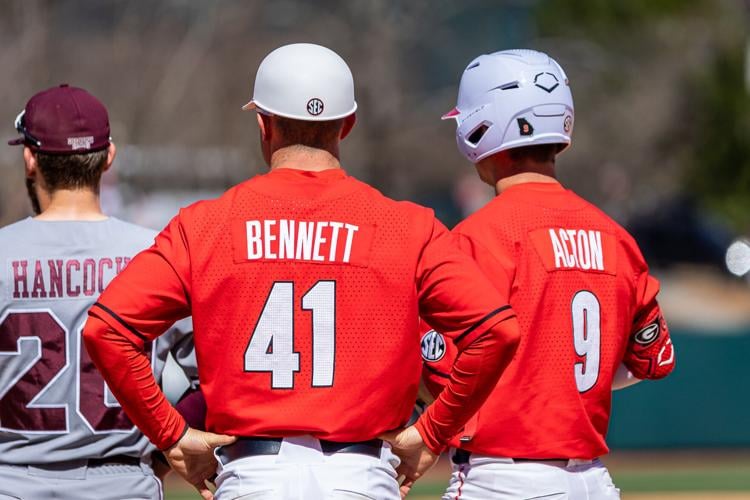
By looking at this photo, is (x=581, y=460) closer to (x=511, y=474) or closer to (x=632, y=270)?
(x=511, y=474)

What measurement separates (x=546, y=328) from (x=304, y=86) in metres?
1.20

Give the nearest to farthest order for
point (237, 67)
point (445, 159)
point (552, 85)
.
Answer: point (552, 85)
point (237, 67)
point (445, 159)

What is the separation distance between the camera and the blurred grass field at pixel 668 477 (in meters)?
11.4

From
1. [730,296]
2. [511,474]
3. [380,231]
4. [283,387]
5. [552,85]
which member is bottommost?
[730,296]

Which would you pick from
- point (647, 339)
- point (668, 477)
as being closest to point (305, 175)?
point (647, 339)

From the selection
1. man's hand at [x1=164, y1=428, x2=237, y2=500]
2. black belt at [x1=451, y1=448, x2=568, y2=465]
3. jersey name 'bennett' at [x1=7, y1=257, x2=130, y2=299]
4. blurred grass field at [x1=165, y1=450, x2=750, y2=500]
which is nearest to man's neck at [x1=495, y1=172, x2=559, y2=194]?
black belt at [x1=451, y1=448, x2=568, y2=465]

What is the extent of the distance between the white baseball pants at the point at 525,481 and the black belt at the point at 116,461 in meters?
1.09

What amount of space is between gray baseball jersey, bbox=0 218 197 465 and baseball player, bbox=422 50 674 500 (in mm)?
1111

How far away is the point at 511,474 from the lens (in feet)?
15.2

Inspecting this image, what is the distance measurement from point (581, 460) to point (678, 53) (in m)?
37.4

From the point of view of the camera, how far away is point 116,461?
4.66 m

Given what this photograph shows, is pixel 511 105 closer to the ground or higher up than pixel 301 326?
higher up

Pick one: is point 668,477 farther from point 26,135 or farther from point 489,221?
point 26,135

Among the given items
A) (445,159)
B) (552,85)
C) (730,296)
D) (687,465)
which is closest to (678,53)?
(445,159)
